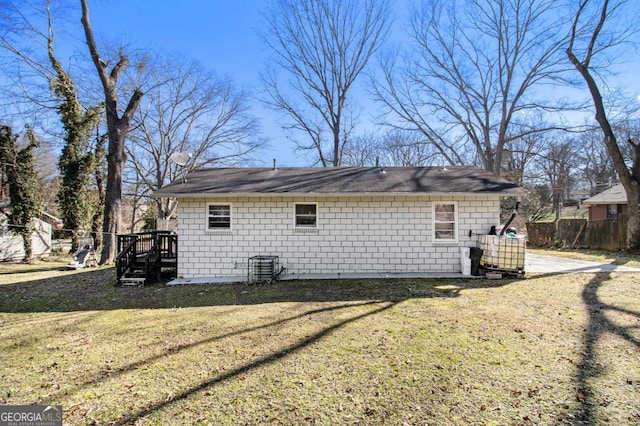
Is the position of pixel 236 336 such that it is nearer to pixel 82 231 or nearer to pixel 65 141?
pixel 82 231

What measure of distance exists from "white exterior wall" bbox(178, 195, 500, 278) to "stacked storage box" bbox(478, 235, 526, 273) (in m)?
0.62

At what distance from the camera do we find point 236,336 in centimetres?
453

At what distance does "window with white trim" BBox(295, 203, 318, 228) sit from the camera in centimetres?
912

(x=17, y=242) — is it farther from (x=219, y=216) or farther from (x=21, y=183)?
Answer: (x=219, y=216)

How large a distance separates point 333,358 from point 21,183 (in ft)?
56.8

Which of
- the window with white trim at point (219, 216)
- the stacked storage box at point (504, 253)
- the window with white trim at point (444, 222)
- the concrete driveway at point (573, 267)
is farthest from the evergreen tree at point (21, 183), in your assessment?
the concrete driveway at point (573, 267)

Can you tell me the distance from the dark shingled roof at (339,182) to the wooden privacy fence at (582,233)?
8.76 metres

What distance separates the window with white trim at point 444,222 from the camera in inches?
357

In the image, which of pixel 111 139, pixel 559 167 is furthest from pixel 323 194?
pixel 559 167

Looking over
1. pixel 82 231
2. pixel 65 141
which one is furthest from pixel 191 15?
pixel 82 231

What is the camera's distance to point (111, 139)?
1274 cm

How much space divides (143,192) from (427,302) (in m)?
22.1

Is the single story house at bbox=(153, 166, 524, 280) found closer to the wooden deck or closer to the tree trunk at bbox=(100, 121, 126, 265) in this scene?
the wooden deck

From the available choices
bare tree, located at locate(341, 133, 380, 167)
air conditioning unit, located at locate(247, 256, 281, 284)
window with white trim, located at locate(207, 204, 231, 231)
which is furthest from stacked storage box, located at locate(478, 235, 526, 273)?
bare tree, located at locate(341, 133, 380, 167)
